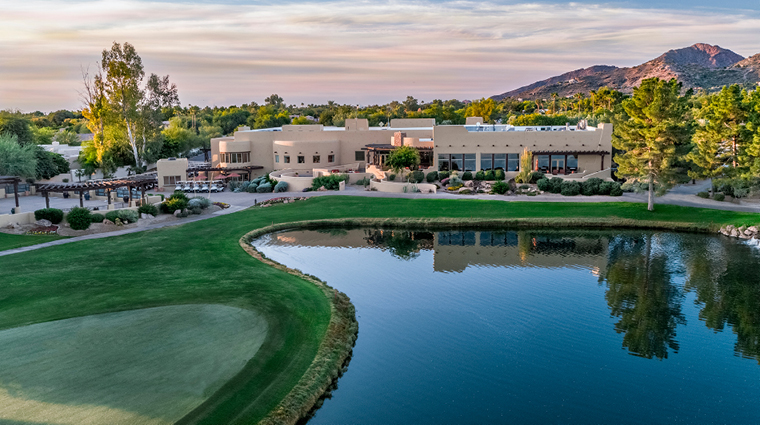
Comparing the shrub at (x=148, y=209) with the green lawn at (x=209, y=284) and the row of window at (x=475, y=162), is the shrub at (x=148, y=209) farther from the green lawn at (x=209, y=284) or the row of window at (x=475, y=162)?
the row of window at (x=475, y=162)

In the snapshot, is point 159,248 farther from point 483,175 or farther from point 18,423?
point 483,175

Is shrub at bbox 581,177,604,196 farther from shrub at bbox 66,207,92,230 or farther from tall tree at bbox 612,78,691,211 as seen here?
shrub at bbox 66,207,92,230

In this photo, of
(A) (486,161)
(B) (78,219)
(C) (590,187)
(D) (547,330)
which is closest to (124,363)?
(D) (547,330)

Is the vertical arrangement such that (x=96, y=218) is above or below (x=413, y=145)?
below

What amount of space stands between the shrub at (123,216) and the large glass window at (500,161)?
2897cm

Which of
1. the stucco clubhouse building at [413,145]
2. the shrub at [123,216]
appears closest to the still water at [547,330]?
the shrub at [123,216]

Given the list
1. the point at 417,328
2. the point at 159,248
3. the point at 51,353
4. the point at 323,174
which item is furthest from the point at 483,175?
the point at 51,353

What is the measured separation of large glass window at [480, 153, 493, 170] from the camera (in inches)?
1986

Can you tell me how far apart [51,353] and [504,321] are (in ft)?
42.7

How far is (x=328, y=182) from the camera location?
159 ft

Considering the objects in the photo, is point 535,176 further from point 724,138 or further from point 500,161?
point 724,138

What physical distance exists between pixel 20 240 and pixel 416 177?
2840cm

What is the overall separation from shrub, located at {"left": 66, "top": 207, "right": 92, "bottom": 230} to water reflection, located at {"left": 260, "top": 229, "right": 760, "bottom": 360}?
10331 millimetres

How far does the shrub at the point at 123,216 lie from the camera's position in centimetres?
3388
